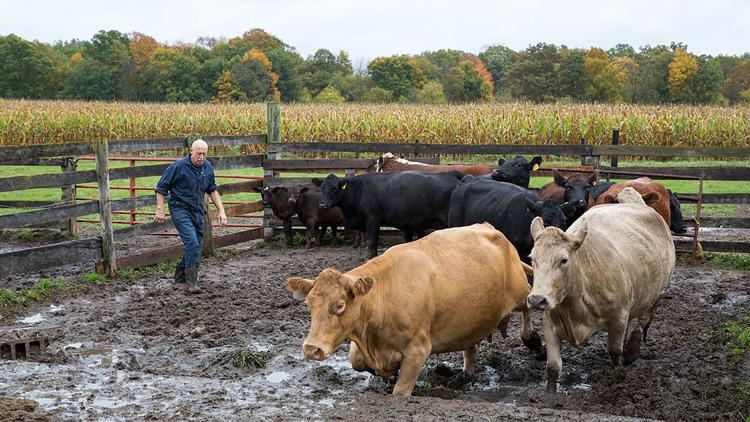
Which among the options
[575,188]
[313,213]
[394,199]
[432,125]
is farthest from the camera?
[432,125]

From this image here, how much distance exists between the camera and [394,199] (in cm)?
1279

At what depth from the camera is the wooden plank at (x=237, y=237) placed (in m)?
13.1

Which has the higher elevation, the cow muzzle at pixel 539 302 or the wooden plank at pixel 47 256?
the cow muzzle at pixel 539 302

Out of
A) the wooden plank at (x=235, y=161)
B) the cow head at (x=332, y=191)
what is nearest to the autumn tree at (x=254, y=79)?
the wooden plank at (x=235, y=161)

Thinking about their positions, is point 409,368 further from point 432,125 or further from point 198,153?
point 432,125

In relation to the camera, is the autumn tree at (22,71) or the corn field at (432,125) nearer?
the corn field at (432,125)

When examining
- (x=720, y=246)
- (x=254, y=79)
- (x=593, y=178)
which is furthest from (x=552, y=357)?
(x=254, y=79)

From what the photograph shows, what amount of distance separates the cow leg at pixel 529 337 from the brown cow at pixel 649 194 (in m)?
3.69

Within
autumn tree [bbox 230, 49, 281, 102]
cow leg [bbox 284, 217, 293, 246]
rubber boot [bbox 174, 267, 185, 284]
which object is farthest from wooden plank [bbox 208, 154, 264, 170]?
autumn tree [bbox 230, 49, 281, 102]

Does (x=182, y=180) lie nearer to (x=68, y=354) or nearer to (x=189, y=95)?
(x=68, y=354)

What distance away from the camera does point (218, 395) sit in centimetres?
606

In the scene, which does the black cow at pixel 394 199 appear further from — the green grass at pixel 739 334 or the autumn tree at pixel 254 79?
the autumn tree at pixel 254 79

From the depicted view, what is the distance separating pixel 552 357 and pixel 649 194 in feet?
16.6

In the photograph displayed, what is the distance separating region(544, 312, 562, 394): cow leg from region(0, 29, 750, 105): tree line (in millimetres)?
49845
